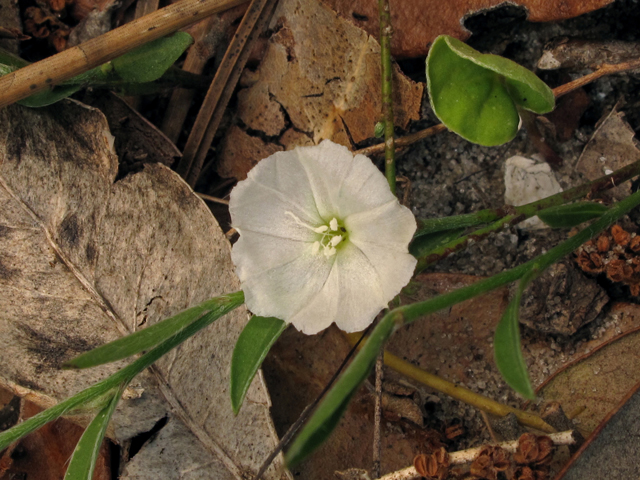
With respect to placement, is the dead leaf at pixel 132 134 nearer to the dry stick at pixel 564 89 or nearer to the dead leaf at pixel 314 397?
the dry stick at pixel 564 89

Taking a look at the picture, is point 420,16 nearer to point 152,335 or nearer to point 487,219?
point 487,219

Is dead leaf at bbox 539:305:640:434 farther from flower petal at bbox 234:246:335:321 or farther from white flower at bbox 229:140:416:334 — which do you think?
flower petal at bbox 234:246:335:321

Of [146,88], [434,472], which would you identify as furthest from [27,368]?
[434,472]

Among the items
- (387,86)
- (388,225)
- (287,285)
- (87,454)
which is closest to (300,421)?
(287,285)

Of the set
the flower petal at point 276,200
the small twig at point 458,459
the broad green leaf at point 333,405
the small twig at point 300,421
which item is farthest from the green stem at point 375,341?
the small twig at point 300,421

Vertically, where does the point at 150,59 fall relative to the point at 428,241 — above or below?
above
